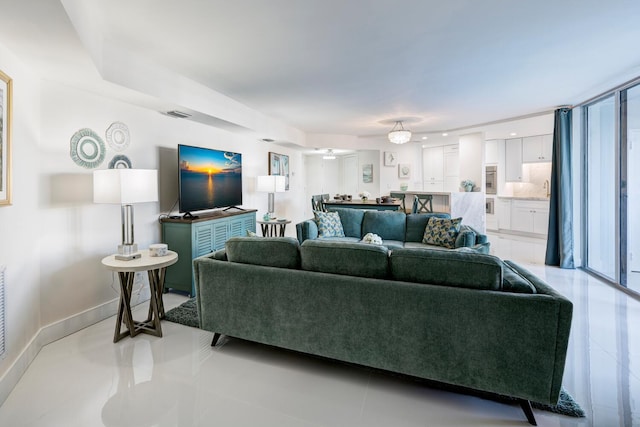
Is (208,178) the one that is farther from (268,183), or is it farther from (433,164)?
(433,164)

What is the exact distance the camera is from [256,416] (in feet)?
5.77

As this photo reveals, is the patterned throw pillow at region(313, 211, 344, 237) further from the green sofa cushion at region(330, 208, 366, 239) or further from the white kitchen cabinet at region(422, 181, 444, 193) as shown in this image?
the white kitchen cabinet at region(422, 181, 444, 193)

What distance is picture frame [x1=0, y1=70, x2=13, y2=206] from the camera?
196 cm

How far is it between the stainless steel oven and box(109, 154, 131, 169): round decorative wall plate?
A: 7819mm

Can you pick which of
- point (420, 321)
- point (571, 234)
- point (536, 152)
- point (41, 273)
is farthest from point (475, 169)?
point (41, 273)

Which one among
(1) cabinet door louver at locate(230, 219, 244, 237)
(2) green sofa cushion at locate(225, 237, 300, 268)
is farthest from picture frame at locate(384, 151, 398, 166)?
(2) green sofa cushion at locate(225, 237, 300, 268)

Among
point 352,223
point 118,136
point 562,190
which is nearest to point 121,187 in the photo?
point 118,136

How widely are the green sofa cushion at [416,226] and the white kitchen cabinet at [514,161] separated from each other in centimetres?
409

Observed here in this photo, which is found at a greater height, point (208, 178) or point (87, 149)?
point (87, 149)

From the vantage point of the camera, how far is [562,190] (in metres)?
4.83

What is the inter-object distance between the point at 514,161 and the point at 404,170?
8.36ft

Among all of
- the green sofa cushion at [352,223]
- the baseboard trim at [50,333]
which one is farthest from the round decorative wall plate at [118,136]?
the green sofa cushion at [352,223]

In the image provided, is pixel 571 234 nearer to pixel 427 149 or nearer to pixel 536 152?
pixel 536 152

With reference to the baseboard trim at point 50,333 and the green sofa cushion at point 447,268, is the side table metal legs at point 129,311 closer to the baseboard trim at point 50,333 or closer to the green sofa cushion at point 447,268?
the baseboard trim at point 50,333
